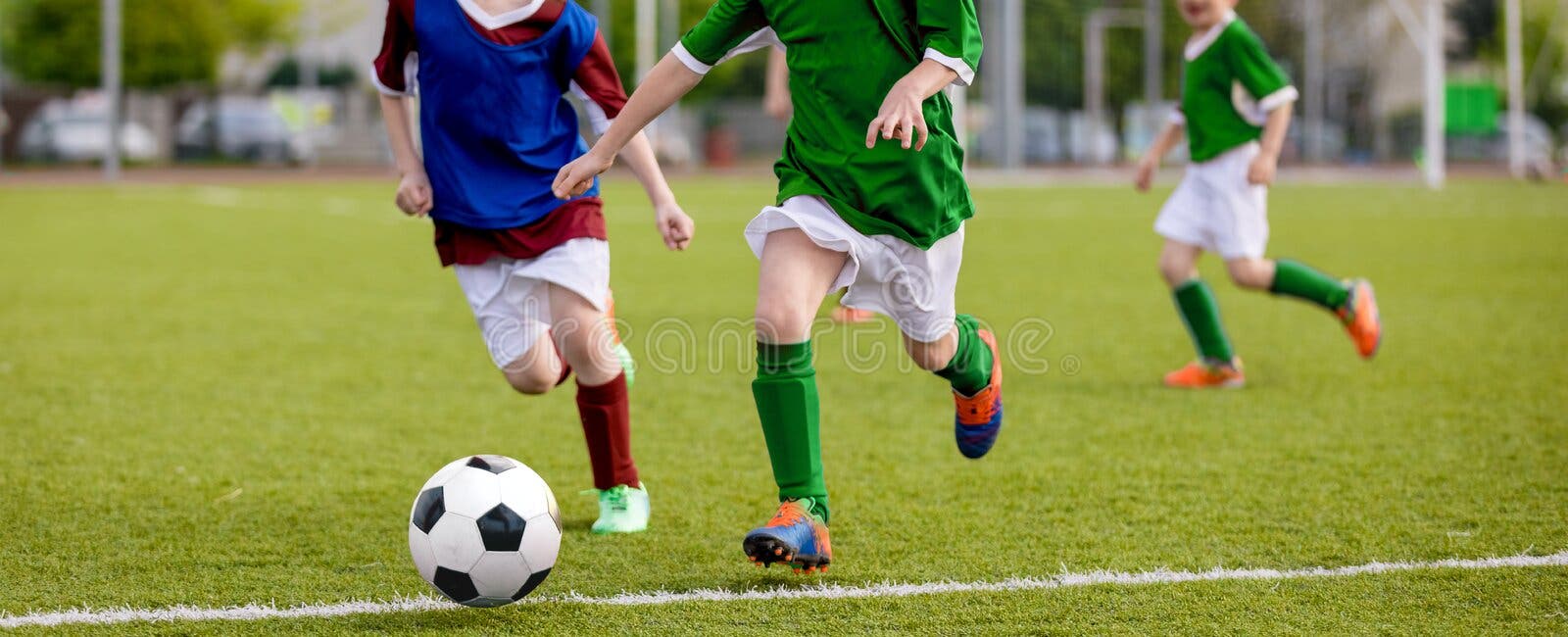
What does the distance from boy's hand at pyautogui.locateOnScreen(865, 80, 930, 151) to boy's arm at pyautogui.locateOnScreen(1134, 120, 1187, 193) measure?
345 centimetres

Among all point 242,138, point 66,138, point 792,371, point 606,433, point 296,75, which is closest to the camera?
point 792,371

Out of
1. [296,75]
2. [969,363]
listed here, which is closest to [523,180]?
[969,363]

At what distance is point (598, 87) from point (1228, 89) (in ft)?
10.7

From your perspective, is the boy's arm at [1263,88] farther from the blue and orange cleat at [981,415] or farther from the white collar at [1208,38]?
the blue and orange cleat at [981,415]

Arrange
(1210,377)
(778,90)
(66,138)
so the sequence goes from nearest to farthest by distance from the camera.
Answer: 1. (1210,377)
2. (778,90)
3. (66,138)

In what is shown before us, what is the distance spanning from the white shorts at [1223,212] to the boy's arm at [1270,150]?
0.07 metres

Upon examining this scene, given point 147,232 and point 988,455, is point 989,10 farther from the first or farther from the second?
point 988,455

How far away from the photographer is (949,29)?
321 centimetres

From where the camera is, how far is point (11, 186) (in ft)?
80.5

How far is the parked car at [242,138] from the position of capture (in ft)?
111

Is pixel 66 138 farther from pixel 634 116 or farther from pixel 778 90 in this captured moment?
pixel 634 116

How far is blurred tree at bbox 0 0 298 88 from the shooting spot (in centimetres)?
3284

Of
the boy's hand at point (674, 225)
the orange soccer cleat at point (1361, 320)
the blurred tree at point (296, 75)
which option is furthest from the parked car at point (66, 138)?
the boy's hand at point (674, 225)

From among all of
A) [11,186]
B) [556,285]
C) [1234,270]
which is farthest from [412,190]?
[11,186]
